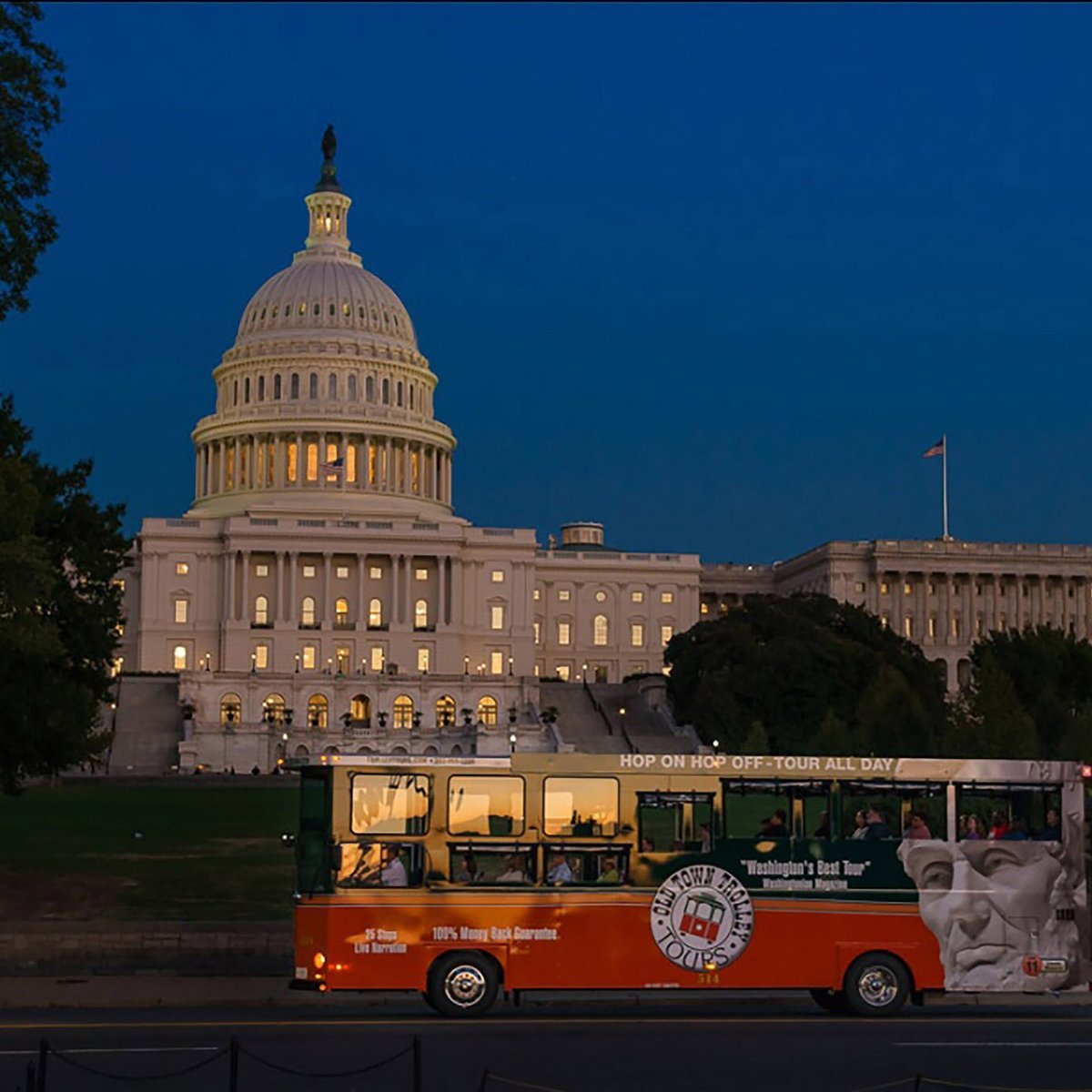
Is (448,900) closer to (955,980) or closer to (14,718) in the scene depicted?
(955,980)

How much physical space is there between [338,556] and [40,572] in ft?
439

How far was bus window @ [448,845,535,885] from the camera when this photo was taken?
1254 inches

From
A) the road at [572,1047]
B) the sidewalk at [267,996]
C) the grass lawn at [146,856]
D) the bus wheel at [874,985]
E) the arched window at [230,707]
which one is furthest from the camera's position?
the arched window at [230,707]

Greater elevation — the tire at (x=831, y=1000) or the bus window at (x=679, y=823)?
the bus window at (x=679, y=823)

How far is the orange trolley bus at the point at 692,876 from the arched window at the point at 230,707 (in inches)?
4415

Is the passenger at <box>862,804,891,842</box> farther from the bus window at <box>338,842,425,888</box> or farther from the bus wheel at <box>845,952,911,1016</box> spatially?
the bus window at <box>338,842,425,888</box>

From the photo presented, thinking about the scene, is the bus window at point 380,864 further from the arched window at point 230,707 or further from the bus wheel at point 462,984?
the arched window at point 230,707

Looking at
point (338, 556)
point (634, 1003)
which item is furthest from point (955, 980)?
point (338, 556)

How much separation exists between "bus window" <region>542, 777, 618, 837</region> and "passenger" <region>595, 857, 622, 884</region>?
0.39 metres

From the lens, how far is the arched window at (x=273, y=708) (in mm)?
140825

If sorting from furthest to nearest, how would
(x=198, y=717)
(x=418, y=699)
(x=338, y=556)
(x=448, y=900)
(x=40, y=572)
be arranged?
(x=338, y=556)
(x=418, y=699)
(x=198, y=717)
(x=40, y=572)
(x=448, y=900)

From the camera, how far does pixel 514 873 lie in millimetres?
31969

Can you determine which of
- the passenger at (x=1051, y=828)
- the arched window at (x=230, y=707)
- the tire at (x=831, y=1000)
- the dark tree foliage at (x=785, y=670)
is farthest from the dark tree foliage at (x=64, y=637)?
the arched window at (x=230, y=707)

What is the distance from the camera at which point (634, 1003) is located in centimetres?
3481
